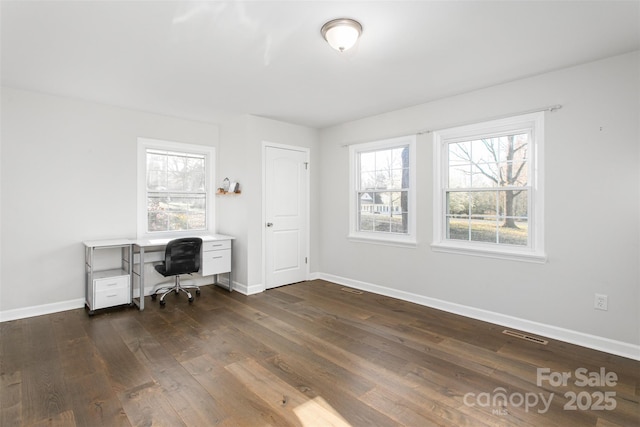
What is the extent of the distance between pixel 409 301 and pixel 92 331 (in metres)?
3.53

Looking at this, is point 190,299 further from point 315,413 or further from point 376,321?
point 315,413

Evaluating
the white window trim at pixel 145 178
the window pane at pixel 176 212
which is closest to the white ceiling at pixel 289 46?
the white window trim at pixel 145 178

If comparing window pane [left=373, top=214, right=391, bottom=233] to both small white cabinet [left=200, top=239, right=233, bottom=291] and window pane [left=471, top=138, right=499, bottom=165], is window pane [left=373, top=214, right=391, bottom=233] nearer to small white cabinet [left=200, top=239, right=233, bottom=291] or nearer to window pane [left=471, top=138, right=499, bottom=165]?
window pane [left=471, top=138, right=499, bottom=165]

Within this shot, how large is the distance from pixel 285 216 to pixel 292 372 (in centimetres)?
283

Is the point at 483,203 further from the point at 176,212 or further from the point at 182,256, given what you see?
the point at 176,212

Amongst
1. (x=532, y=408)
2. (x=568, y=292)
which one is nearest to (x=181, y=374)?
(x=532, y=408)

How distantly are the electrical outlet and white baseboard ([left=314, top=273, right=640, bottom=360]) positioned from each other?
0.86 feet

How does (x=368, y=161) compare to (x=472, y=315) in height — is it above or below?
above

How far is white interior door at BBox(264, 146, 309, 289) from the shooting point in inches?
188

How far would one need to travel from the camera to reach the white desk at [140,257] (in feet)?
12.0

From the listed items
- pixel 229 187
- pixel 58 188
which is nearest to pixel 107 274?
pixel 58 188

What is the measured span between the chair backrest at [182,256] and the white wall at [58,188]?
74cm

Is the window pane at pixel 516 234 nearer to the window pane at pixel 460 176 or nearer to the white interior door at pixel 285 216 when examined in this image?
the window pane at pixel 460 176

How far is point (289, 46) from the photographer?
2.56 m
